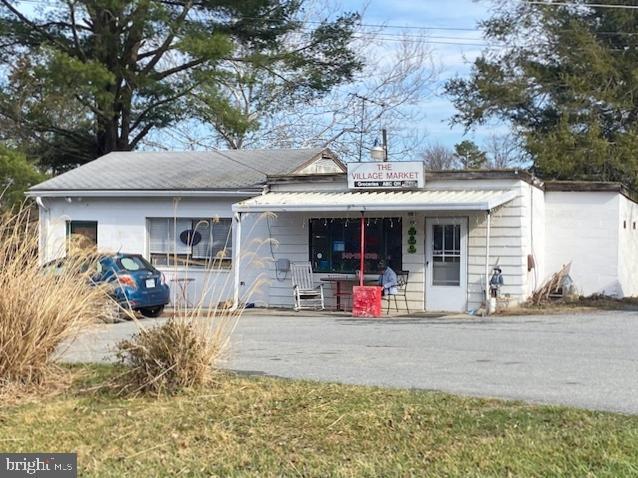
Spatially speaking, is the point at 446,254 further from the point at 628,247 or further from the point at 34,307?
the point at 34,307

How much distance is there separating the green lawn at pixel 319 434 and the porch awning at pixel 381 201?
8.82m

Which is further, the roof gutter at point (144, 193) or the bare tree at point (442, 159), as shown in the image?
the bare tree at point (442, 159)

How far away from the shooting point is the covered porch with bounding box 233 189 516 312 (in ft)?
53.6

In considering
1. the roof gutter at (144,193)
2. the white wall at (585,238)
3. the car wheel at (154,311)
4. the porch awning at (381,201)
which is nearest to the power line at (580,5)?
the white wall at (585,238)

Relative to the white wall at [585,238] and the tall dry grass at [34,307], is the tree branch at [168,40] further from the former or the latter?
the tall dry grass at [34,307]

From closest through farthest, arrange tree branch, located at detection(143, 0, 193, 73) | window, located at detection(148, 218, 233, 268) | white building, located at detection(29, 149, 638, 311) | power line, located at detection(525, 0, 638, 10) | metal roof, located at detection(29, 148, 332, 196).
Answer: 1. white building, located at detection(29, 149, 638, 311)
2. window, located at detection(148, 218, 233, 268)
3. metal roof, located at detection(29, 148, 332, 196)
4. tree branch, located at detection(143, 0, 193, 73)
5. power line, located at detection(525, 0, 638, 10)

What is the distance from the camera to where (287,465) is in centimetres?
498

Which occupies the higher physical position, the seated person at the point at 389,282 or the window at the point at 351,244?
the window at the point at 351,244

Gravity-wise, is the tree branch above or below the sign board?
above

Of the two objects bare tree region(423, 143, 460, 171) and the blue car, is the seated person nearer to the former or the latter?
the blue car

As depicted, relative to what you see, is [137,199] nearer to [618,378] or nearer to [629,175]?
[618,378]

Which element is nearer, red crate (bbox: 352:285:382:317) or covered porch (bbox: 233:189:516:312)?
red crate (bbox: 352:285:382:317)

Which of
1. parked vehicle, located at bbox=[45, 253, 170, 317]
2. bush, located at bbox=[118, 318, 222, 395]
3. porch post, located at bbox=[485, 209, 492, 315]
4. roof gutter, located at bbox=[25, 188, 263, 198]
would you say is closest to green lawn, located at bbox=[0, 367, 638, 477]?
bush, located at bbox=[118, 318, 222, 395]

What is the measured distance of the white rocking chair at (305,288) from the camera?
693 inches
